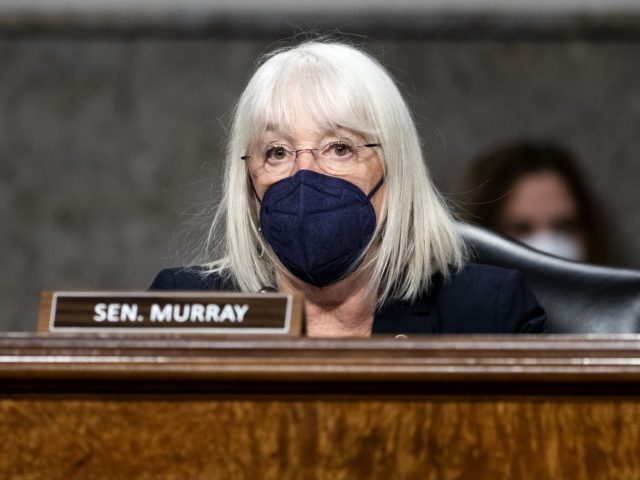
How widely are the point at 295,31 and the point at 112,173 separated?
75cm

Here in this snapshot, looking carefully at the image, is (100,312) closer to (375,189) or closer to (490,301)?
(375,189)

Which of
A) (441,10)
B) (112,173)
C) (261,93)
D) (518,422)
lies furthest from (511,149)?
(518,422)

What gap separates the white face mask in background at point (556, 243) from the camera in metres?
3.50

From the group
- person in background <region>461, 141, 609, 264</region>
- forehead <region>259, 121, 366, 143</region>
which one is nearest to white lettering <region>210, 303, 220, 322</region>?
forehead <region>259, 121, 366, 143</region>

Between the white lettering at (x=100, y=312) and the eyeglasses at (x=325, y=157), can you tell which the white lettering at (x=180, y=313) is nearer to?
the white lettering at (x=100, y=312)

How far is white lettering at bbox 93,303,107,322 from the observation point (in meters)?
1.47

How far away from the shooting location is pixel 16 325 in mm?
4191

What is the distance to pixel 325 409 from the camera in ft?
4.40

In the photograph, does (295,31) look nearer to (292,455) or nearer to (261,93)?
(261,93)

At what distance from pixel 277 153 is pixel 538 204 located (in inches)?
59.3

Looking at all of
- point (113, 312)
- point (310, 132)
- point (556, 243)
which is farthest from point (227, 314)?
point (556, 243)

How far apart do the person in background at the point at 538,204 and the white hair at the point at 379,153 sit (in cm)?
101

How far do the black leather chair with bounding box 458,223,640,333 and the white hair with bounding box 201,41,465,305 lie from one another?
0.42ft

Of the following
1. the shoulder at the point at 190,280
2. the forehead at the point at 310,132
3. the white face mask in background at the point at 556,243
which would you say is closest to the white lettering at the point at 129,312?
the forehead at the point at 310,132
